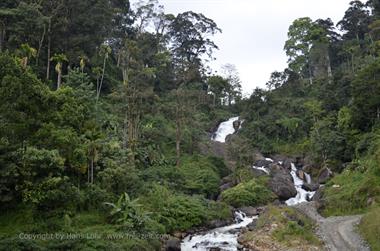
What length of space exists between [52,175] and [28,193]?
150 centimetres

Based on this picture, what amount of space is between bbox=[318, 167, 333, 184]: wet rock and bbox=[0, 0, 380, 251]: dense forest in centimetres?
58

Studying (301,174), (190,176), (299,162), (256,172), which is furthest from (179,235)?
(299,162)

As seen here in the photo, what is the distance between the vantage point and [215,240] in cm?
2531

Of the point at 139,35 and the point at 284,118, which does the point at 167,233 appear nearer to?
the point at 284,118

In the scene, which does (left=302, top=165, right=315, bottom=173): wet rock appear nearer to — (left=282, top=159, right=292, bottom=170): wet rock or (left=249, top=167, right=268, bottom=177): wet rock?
(left=282, top=159, right=292, bottom=170): wet rock

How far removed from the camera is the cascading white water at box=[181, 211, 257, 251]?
78.9 ft

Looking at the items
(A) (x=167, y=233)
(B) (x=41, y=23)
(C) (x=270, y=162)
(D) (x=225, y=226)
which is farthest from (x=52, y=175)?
(C) (x=270, y=162)

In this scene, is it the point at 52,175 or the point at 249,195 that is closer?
the point at 52,175

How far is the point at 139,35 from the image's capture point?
58.9 meters


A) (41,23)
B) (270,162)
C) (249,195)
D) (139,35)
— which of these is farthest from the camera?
(139,35)

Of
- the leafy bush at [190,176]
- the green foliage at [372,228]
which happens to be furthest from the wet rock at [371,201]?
the leafy bush at [190,176]

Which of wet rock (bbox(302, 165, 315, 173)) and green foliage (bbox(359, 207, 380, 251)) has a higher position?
wet rock (bbox(302, 165, 315, 173))

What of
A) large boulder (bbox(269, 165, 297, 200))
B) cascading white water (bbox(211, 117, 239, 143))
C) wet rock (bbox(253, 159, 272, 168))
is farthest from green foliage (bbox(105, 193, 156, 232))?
cascading white water (bbox(211, 117, 239, 143))

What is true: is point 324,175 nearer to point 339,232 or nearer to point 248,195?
point 248,195
